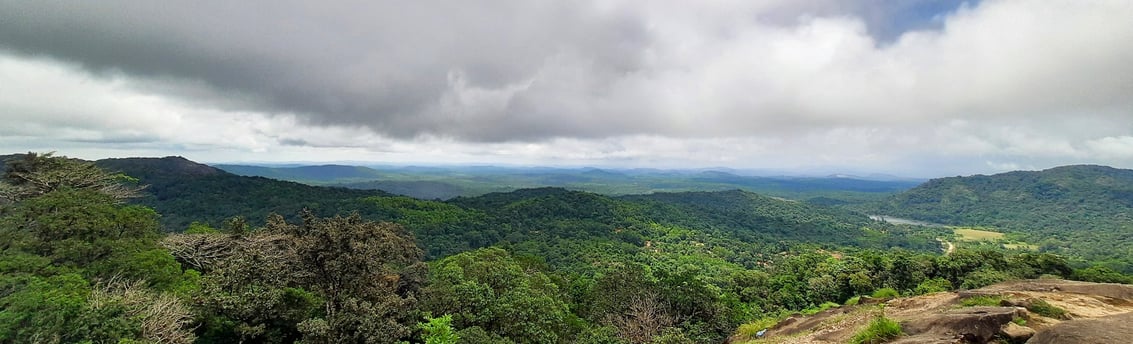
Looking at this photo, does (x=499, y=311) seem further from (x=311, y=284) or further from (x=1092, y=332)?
(x=1092, y=332)

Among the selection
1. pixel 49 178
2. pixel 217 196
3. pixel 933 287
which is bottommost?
pixel 217 196

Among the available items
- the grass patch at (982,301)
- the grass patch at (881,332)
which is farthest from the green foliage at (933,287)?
the grass patch at (881,332)

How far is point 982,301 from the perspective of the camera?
12.6 metres

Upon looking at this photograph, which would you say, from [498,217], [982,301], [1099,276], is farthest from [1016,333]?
[498,217]

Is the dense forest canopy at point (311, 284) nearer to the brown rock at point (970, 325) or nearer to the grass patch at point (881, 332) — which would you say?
the grass patch at point (881, 332)

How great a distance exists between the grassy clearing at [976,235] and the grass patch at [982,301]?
182973 millimetres

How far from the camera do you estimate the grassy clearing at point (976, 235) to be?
14512 cm

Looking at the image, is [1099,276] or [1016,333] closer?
[1016,333]

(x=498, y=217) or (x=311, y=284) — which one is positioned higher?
(x=311, y=284)

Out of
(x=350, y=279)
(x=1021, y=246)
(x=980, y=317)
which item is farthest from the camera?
(x=1021, y=246)

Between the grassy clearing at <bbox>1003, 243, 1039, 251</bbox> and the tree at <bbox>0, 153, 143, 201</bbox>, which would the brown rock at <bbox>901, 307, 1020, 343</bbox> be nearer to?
the tree at <bbox>0, 153, 143, 201</bbox>

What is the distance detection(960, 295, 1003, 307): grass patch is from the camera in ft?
39.3

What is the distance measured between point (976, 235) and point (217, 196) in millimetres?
252872

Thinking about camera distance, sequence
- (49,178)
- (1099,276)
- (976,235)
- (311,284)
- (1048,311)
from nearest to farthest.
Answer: (1048,311) → (311,284) → (49,178) → (1099,276) → (976,235)
